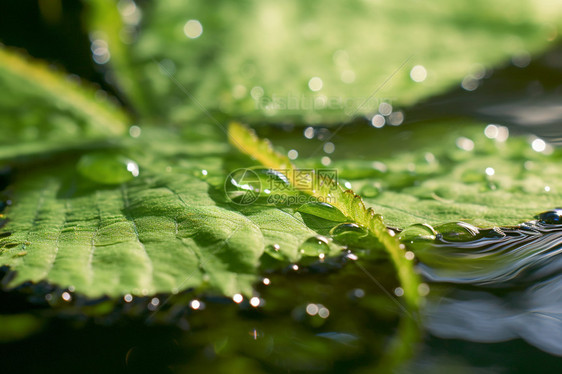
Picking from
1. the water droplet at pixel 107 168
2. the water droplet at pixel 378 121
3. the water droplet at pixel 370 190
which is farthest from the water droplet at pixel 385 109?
the water droplet at pixel 107 168

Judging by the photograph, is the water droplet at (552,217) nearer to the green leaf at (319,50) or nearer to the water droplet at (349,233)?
the water droplet at (349,233)

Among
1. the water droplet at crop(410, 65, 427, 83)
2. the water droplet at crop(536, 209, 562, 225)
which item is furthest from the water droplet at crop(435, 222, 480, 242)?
the water droplet at crop(410, 65, 427, 83)

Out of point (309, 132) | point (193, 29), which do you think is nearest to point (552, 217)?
point (309, 132)

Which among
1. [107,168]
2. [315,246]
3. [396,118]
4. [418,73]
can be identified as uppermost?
[418,73]

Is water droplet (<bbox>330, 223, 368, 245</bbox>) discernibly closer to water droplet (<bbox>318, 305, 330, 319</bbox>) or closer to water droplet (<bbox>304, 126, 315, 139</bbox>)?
water droplet (<bbox>318, 305, 330, 319</bbox>)

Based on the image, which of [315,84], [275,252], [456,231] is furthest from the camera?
[315,84]

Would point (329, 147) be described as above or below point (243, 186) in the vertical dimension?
above

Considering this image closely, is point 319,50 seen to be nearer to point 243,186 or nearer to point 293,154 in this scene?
point 293,154
